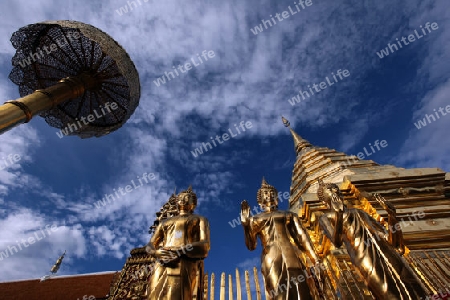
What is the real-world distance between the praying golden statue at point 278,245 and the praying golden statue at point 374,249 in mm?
661

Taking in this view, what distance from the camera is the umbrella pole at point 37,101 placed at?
6.20m

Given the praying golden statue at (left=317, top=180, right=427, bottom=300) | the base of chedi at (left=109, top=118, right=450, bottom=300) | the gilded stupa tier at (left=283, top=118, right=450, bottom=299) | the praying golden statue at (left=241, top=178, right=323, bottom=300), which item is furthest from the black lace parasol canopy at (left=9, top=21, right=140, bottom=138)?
the praying golden statue at (left=317, top=180, right=427, bottom=300)

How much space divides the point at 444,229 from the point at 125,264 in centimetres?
700

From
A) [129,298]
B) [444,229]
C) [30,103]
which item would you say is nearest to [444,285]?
[444,229]

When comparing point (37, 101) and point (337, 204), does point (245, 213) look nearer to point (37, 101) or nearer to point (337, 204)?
point (337, 204)

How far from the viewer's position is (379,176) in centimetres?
701

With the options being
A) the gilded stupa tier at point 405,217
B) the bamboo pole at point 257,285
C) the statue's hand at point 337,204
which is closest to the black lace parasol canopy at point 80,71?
the bamboo pole at point 257,285

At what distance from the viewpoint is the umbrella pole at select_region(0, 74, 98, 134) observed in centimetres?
620

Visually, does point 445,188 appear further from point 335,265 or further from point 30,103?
point 30,103

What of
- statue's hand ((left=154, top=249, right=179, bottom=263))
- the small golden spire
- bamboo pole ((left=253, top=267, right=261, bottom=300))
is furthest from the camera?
the small golden spire

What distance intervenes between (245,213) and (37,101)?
6671 mm

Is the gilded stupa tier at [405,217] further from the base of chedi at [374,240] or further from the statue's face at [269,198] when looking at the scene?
the statue's face at [269,198]

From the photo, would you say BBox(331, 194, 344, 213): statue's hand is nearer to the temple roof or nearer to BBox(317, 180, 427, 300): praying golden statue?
BBox(317, 180, 427, 300): praying golden statue

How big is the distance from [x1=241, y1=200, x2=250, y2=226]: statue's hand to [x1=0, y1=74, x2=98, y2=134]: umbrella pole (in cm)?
576
